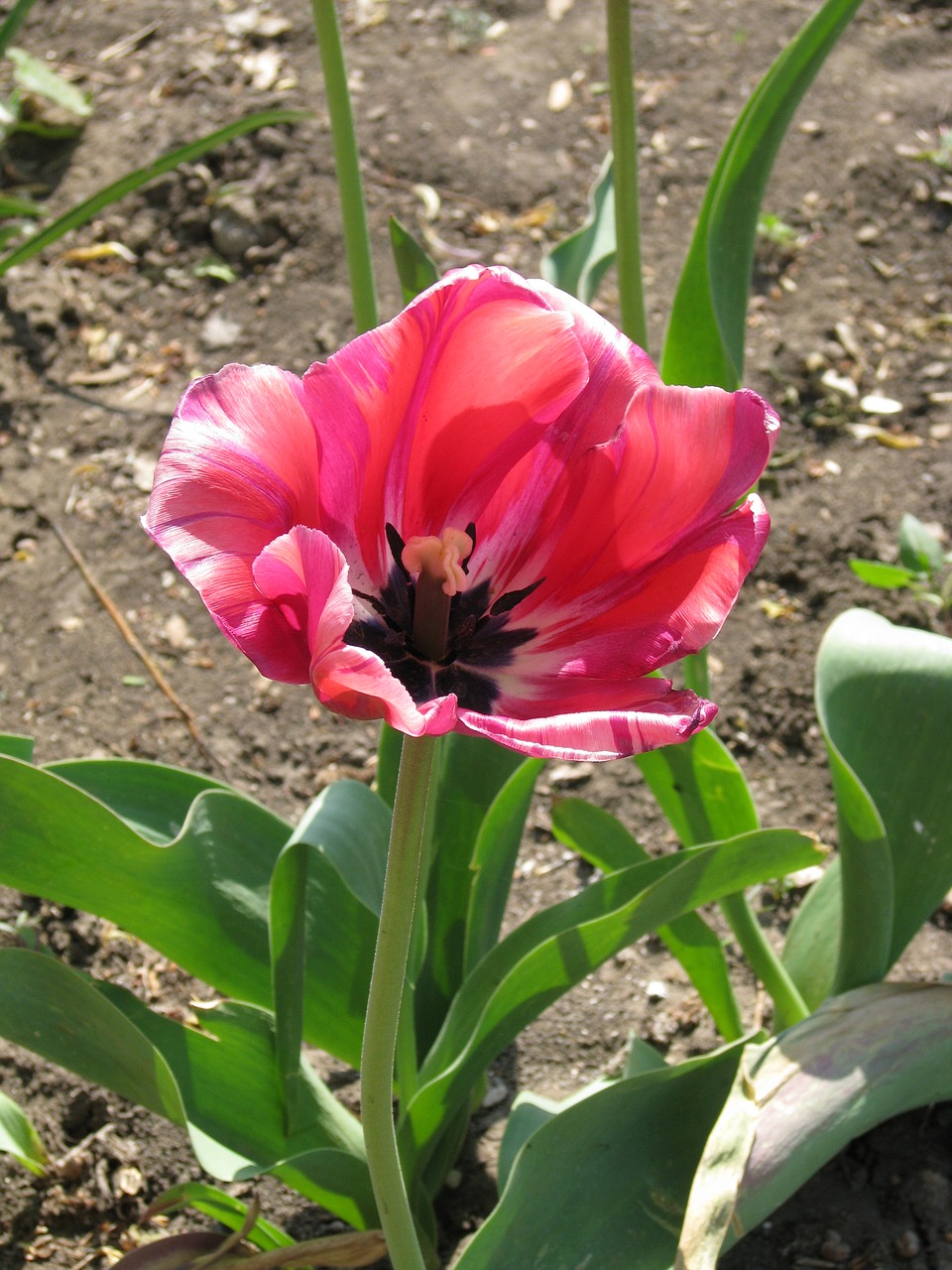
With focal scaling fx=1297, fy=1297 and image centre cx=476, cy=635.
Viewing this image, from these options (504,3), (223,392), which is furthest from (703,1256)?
(504,3)

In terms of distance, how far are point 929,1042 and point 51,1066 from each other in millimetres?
1105

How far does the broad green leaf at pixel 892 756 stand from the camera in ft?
4.70

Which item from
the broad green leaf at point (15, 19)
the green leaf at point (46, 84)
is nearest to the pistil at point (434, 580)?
the broad green leaf at point (15, 19)

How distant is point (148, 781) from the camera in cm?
135

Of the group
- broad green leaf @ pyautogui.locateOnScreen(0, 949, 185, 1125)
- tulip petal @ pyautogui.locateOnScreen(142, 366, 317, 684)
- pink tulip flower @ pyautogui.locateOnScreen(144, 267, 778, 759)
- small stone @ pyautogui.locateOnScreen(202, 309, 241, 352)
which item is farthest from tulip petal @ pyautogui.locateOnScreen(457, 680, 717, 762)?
small stone @ pyautogui.locateOnScreen(202, 309, 241, 352)

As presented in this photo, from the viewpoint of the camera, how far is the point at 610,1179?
1236 millimetres

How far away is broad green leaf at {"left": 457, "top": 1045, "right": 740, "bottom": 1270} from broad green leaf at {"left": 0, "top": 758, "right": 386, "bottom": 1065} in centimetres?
28

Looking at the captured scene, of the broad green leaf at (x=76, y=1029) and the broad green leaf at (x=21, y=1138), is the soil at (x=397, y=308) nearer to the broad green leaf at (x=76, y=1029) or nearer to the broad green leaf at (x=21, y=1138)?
the broad green leaf at (x=21, y=1138)

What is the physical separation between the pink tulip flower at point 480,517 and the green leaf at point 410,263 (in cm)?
37

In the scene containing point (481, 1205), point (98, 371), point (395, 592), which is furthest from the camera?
point (98, 371)

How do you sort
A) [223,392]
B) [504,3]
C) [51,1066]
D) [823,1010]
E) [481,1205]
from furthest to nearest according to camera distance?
[504,3] → [51,1066] → [481,1205] → [823,1010] → [223,392]

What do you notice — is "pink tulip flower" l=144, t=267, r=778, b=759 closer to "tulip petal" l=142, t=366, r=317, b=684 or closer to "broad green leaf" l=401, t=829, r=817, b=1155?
"tulip petal" l=142, t=366, r=317, b=684

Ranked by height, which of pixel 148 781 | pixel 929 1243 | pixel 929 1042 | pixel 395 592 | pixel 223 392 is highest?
pixel 223 392

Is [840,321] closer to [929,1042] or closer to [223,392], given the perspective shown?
[929,1042]
